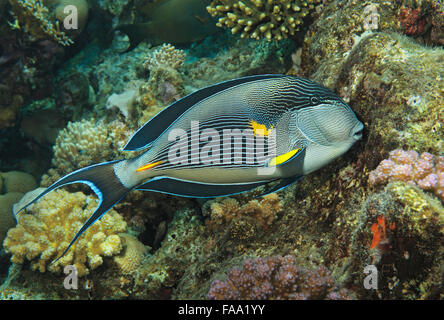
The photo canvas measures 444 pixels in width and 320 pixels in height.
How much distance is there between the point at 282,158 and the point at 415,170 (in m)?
0.74

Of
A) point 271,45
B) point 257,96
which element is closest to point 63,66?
point 271,45

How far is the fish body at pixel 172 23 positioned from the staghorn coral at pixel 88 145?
60.5 inches

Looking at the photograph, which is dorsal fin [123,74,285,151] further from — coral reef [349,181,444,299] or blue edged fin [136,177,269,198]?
coral reef [349,181,444,299]

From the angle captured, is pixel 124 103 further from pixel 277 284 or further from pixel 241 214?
pixel 277 284

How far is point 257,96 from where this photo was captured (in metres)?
1.83

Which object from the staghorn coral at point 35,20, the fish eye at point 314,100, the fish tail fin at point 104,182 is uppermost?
the staghorn coral at point 35,20

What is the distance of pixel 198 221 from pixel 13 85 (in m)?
4.05

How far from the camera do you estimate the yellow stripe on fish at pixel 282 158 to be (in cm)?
172

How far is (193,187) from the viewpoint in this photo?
191cm

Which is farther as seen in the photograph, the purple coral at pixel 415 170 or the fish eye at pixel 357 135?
the fish eye at pixel 357 135

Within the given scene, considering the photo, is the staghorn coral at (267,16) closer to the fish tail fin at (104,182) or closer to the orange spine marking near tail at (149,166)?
the orange spine marking near tail at (149,166)

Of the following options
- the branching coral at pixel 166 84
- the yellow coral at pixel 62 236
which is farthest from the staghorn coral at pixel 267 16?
the yellow coral at pixel 62 236

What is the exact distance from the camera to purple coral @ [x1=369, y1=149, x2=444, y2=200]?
5.30 ft
